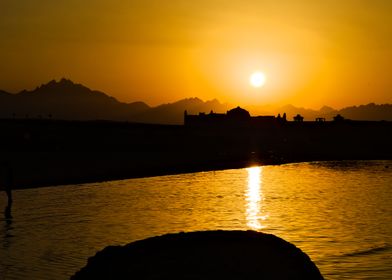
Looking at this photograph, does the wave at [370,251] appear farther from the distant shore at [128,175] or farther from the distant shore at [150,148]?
the distant shore at [128,175]

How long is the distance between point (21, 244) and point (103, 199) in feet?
67.4

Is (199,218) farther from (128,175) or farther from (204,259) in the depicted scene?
(128,175)

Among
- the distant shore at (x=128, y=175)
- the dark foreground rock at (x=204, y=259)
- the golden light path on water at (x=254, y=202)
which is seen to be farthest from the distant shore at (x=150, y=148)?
the dark foreground rock at (x=204, y=259)

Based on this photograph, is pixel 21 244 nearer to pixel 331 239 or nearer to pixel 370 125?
pixel 331 239

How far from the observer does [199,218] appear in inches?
1583

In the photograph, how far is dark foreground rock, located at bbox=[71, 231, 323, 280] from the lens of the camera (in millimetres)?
12211

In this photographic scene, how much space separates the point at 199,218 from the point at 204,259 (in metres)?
27.7

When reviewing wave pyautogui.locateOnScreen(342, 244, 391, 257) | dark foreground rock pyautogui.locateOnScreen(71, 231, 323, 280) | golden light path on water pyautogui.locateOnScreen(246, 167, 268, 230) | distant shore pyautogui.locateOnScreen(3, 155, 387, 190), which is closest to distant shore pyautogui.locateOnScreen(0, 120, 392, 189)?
distant shore pyautogui.locateOnScreen(3, 155, 387, 190)

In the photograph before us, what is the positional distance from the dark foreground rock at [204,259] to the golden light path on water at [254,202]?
23.2 m

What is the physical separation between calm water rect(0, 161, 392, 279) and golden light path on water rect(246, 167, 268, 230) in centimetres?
7

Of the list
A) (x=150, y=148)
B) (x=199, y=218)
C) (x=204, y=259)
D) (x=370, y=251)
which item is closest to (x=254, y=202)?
(x=199, y=218)

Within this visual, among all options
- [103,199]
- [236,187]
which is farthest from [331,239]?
[236,187]

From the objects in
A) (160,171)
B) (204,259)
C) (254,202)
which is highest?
(204,259)

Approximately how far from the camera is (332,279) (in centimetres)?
2267
